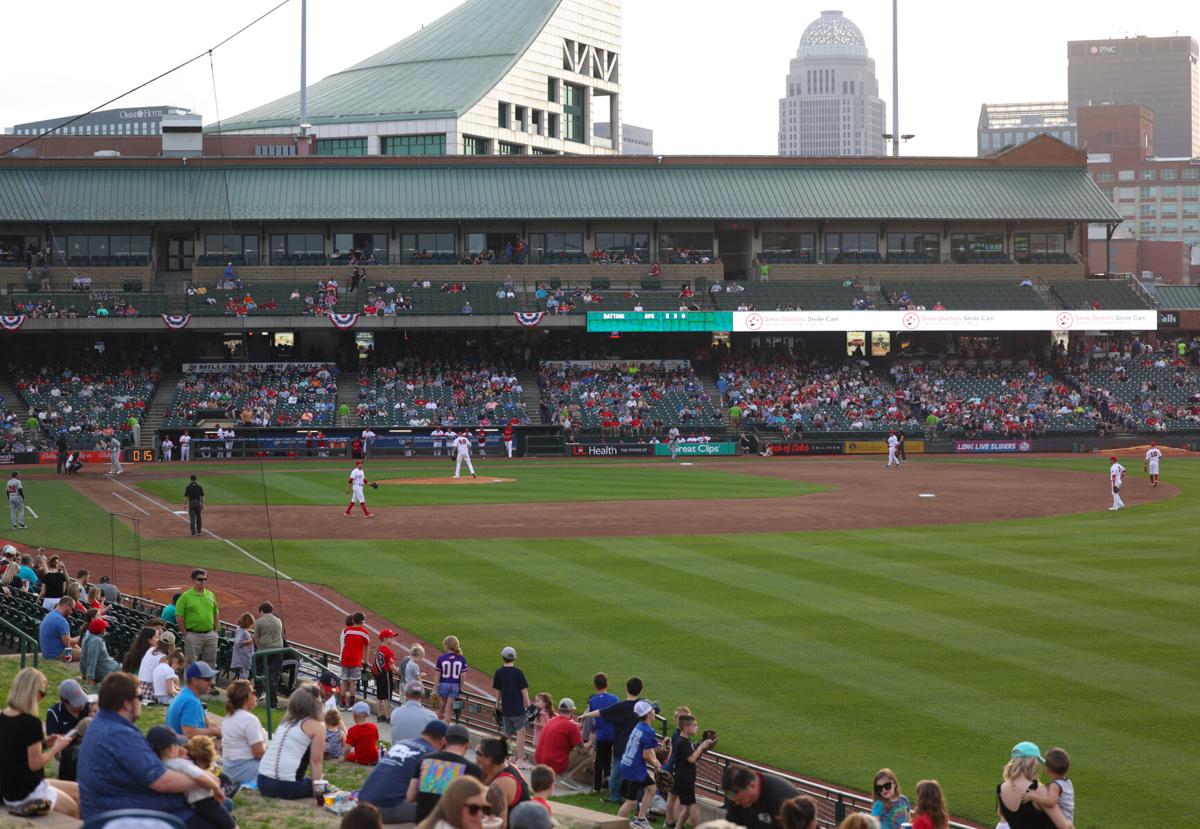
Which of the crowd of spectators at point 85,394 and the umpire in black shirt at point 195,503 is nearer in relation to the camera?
the umpire in black shirt at point 195,503

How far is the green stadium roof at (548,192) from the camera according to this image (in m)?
73.3

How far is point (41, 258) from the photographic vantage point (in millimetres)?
72438

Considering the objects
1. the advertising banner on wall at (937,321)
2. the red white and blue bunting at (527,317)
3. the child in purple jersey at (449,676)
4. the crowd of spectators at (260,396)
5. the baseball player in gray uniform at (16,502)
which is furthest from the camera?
the advertising banner on wall at (937,321)

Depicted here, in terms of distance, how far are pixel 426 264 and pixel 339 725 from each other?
61765 mm

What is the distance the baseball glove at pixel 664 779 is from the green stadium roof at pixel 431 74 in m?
88.8

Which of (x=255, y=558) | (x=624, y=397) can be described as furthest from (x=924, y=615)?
(x=624, y=397)

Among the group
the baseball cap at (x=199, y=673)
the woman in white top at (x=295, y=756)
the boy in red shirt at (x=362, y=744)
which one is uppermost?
the baseball cap at (x=199, y=673)

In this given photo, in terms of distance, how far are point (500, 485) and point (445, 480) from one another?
9.19 feet

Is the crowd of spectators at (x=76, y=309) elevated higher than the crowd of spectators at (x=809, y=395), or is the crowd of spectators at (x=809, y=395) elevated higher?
the crowd of spectators at (x=76, y=309)

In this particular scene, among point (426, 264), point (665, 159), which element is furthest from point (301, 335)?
point (665, 159)

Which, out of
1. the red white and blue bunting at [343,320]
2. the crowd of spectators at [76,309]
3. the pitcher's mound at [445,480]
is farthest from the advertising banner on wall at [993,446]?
the crowd of spectators at [76,309]

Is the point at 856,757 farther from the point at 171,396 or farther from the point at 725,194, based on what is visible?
the point at 725,194

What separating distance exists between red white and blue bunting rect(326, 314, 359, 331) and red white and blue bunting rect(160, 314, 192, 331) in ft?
22.4

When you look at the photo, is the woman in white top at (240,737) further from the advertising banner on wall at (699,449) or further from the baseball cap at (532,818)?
the advertising banner on wall at (699,449)
